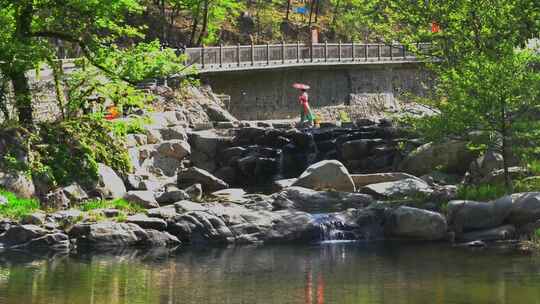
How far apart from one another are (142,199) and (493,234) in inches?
392

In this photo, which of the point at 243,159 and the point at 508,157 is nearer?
the point at 508,157

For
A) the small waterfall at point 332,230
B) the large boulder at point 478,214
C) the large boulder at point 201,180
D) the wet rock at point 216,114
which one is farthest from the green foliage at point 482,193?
the wet rock at point 216,114

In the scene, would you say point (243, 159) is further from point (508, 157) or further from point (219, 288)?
point (219, 288)

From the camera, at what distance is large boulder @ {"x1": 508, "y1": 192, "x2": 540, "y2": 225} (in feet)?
93.7

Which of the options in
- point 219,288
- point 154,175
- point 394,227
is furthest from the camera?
point 154,175

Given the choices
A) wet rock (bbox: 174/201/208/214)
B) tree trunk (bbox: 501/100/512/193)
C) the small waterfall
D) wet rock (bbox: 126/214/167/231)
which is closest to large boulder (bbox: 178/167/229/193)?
wet rock (bbox: 174/201/208/214)

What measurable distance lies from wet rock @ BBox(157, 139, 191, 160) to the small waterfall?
13.2 meters

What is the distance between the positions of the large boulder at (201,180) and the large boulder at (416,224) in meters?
9.83

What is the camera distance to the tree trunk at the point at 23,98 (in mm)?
33188

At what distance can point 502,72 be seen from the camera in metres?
31.8

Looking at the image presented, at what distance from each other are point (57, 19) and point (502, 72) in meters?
13.0

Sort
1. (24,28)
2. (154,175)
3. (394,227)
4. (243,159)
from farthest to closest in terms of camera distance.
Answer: (243,159) < (154,175) < (24,28) < (394,227)

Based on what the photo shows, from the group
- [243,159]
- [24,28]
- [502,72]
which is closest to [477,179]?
[502,72]

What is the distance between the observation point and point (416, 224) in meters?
29.5
